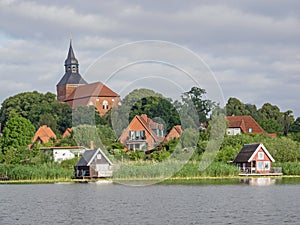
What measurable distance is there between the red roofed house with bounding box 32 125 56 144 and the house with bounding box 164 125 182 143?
1259 inches

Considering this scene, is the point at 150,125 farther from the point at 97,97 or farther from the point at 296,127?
the point at 296,127

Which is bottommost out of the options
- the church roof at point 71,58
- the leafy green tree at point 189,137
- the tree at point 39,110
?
the leafy green tree at point 189,137

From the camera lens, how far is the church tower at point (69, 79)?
106875 mm

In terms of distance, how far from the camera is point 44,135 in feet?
239

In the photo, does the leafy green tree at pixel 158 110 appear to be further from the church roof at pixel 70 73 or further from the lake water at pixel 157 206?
the church roof at pixel 70 73

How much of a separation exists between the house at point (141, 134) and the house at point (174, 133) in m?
0.87

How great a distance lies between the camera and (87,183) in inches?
1826

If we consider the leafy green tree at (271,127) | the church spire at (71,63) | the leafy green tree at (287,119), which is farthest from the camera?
the church spire at (71,63)

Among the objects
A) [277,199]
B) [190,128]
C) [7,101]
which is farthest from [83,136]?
[7,101]

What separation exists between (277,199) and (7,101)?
6694 centimetres

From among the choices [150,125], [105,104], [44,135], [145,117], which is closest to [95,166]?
[105,104]

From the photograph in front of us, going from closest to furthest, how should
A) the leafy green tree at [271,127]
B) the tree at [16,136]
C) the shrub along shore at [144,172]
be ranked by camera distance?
the shrub along shore at [144,172], the tree at [16,136], the leafy green tree at [271,127]

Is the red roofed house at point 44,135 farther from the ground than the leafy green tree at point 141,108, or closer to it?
farther from the ground

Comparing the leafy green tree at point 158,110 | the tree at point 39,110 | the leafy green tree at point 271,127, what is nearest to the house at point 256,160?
the leafy green tree at point 158,110
